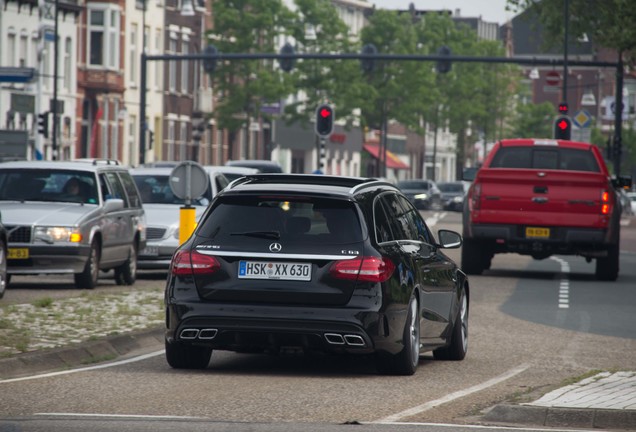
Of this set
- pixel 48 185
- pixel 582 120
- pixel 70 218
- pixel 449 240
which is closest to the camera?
pixel 449 240

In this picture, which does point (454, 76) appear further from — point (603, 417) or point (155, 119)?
point (603, 417)

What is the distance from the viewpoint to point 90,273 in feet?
76.9

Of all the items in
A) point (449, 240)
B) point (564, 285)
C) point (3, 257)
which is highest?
point (449, 240)

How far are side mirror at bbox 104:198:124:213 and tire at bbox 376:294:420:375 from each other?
434 inches

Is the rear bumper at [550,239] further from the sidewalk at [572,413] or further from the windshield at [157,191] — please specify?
the sidewalk at [572,413]

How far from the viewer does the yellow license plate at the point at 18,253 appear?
2262 cm

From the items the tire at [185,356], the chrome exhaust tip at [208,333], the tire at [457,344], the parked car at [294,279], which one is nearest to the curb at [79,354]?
the tire at [185,356]

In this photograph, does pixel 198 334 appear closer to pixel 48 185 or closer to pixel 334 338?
pixel 334 338

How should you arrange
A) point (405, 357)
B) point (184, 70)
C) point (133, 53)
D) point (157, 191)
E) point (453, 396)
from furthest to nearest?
1. point (184, 70)
2. point (133, 53)
3. point (157, 191)
4. point (405, 357)
5. point (453, 396)

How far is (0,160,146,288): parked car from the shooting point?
22.7 m

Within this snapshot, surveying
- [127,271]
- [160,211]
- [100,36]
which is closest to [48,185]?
[127,271]

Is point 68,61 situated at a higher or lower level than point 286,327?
higher

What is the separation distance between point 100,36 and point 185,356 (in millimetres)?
66191

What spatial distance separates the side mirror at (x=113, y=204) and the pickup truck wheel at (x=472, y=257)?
22.5ft
